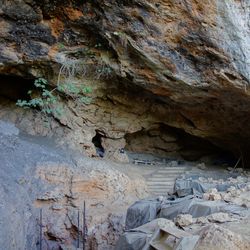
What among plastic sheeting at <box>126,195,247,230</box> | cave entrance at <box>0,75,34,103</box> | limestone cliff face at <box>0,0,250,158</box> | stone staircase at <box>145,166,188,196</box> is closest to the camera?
plastic sheeting at <box>126,195,247,230</box>

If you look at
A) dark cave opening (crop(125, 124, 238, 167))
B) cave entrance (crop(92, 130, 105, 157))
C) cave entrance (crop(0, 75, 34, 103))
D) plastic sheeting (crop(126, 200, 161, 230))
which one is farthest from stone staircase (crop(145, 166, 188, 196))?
cave entrance (crop(0, 75, 34, 103))

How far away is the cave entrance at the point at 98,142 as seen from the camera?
8.92 meters

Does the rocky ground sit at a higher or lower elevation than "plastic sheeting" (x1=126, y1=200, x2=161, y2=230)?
lower

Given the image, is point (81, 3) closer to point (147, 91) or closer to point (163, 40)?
point (163, 40)

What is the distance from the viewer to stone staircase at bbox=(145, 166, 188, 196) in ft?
25.9

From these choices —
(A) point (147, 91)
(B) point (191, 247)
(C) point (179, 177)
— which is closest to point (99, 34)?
(A) point (147, 91)

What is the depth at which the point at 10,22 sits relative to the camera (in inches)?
243

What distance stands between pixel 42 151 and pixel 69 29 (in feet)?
7.76

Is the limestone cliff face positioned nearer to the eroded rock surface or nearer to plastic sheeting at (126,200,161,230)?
the eroded rock surface

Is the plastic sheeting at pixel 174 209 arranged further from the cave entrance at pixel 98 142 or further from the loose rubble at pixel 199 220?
the cave entrance at pixel 98 142

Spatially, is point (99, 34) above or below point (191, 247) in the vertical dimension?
above

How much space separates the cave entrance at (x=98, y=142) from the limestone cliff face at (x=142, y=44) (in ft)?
5.15

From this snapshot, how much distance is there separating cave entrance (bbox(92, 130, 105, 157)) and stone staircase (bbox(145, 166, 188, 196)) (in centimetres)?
139

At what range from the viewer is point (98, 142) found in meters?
9.23
